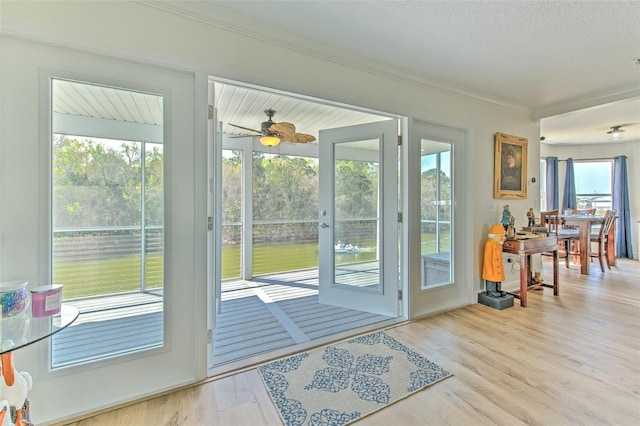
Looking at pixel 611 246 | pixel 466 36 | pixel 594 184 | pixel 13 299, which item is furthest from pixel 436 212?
pixel 594 184

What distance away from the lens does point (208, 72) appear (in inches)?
73.7

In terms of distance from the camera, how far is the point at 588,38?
7.11 feet

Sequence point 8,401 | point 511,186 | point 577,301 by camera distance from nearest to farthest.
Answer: point 8,401
point 577,301
point 511,186

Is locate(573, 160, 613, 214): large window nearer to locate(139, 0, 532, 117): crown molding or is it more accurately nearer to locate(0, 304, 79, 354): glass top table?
locate(139, 0, 532, 117): crown molding

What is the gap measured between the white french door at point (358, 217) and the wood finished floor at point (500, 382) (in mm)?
624

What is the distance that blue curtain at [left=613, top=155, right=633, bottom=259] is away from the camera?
5691mm

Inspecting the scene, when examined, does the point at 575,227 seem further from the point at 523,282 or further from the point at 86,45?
the point at 86,45

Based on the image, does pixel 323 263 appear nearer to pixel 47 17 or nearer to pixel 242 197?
pixel 242 197

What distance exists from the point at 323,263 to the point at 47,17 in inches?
115

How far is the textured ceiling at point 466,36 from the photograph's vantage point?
1.82 m

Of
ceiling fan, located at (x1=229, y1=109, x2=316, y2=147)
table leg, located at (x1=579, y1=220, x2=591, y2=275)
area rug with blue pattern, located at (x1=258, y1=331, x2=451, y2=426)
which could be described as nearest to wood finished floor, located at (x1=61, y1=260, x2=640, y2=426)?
area rug with blue pattern, located at (x1=258, y1=331, x2=451, y2=426)

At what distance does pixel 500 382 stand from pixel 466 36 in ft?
8.26

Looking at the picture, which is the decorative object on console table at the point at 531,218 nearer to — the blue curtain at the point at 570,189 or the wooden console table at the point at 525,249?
the wooden console table at the point at 525,249

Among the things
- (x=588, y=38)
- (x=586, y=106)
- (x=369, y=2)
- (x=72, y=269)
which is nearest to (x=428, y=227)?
(x=588, y=38)
